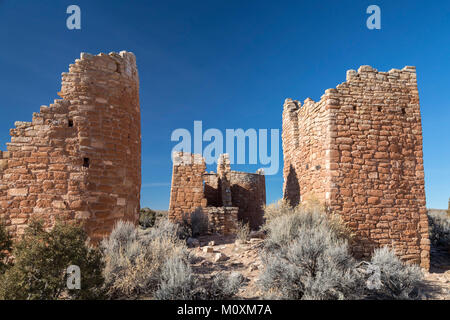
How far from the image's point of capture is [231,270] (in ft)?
20.6

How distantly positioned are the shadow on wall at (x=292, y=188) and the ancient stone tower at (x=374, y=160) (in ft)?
4.90

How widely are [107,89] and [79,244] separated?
409 cm

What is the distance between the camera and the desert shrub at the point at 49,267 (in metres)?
3.92

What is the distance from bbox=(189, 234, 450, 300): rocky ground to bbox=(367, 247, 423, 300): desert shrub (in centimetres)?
34

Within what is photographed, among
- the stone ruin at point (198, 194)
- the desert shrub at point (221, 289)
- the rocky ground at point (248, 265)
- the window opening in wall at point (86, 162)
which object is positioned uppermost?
the window opening in wall at point (86, 162)

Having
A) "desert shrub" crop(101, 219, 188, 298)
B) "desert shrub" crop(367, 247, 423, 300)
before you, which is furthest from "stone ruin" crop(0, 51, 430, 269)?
"desert shrub" crop(367, 247, 423, 300)

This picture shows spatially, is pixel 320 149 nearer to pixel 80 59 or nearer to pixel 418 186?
pixel 418 186

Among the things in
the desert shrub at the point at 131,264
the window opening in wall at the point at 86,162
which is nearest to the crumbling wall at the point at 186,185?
the desert shrub at the point at 131,264

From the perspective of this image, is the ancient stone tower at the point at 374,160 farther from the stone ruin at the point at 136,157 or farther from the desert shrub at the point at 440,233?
the desert shrub at the point at 440,233

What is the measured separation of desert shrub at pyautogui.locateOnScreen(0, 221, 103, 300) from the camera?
3.92 m

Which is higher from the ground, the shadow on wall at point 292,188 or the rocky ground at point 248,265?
the shadow on wall at point 292,188

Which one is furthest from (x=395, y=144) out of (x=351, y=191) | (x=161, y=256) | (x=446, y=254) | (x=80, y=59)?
(x=80, y=59)

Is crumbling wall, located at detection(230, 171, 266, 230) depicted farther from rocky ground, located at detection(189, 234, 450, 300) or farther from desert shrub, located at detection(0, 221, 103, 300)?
desert shrub, located at detection(0, 221, 103, 300)

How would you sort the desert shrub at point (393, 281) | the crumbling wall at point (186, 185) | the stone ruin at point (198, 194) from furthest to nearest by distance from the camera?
the crumbling wall at point (186, 185) < the stone ruin at point (198, 194) < the desert shrub at point (393, 281)
